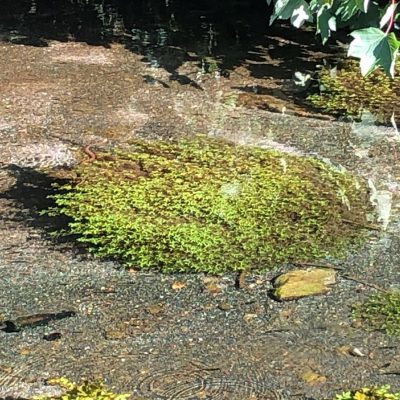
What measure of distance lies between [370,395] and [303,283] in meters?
0.88

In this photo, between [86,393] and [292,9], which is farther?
[292,9]

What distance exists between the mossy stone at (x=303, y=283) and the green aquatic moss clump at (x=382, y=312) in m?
0.18

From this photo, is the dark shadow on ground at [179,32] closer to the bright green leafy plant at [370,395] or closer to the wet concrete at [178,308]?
the wet concrete at [178,308]

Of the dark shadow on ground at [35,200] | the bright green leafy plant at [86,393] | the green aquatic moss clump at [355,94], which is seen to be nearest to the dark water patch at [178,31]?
the green aquatic moss clump at [355,94]

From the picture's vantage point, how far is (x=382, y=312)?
10.3 ft

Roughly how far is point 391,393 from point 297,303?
0.62m

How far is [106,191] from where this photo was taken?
4.11 meters

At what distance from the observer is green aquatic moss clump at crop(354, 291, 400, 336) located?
9.97 feet

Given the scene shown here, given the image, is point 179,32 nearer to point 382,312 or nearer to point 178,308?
point 178,308

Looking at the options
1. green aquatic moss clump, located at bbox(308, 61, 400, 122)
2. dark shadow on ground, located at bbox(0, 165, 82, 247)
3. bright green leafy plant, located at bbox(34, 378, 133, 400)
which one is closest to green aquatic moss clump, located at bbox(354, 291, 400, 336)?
bright green leafy plant, located at bbox(34, 378, 133, 400)

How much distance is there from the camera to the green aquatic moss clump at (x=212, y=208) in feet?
11.8

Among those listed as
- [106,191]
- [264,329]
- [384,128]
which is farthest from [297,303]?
[384,128]

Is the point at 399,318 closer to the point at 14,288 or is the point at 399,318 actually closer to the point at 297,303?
the point at 297,303

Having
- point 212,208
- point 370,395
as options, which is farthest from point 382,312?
point 212,208
